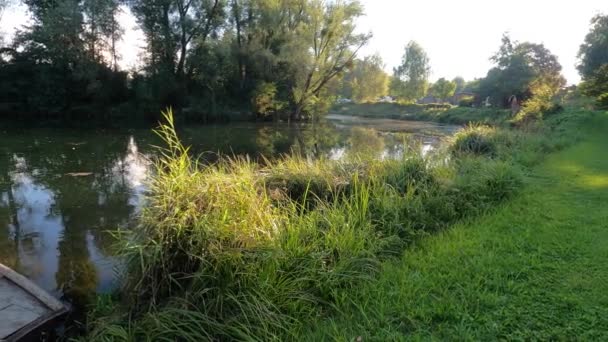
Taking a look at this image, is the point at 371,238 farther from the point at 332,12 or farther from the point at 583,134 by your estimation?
the point at 332,12

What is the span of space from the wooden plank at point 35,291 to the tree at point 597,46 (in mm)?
36553

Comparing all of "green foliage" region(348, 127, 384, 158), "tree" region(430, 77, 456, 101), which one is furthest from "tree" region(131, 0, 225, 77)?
"tree" region(430, 77, 456, 101)

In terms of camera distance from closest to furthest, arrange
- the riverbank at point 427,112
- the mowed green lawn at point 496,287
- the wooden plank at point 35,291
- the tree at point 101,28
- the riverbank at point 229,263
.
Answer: the mowed green lawn at point 496,287 < the riverbank at point 229,263 < the wooden plank at point 35,291 < the tree at point 101,28 < the riverbank at point 427,112

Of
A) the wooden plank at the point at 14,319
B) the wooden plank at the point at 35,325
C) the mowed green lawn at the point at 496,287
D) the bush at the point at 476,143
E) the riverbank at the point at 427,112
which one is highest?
the riverbank at the point at 427,112

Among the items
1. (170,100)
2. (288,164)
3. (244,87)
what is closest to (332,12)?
(244,87)

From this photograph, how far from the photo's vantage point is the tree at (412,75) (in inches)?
2174

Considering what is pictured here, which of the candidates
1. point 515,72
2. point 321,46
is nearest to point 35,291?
point 321,46

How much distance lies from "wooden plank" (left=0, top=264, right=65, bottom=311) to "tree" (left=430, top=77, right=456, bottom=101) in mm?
62465

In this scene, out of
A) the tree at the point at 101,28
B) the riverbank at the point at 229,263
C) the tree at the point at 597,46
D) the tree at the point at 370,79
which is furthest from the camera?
the tree at the point at 370,79

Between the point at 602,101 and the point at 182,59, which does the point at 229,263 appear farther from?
the point at 602,101

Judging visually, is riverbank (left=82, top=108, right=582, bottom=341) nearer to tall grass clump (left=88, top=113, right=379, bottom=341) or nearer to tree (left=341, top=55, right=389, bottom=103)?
tall grass clump (left=88, top=113, right=379, bottom=341)

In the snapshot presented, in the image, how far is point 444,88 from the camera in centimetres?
5859

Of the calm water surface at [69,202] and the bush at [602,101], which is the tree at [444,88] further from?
the calm water surface at [69,202]

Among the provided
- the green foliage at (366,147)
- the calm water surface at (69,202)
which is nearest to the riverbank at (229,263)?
the calm water surface at (69,202)
